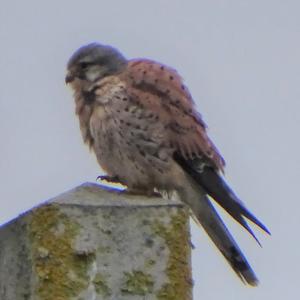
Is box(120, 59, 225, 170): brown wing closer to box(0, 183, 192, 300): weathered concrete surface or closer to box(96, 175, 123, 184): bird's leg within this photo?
box(96, 175, 123, 184): bird's leg

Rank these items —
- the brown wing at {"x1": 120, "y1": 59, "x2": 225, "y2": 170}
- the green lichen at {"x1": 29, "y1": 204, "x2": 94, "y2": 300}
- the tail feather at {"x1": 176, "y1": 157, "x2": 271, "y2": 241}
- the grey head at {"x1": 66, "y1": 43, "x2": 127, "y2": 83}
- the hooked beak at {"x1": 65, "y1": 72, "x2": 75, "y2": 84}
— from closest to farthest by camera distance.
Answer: the green lichen at {"x1": 29, "y1": 204, "x2": 94, "y2": 300} < the tail feather at {"x1": 176, "y1": 157, "x2": 271, "y2": 241} < the brown wing at {"x1": 120, "y1": 59, "x2": 225, "y2": 170} < the grey head at {"x1": 66, "y1": 43, "x2": 127, "y2": 83} < the hooked beak at {"x1": 65, "y1": 72, "x2": 75, "y2": 84}

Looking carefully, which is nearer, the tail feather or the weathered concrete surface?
the weathered concrete surface

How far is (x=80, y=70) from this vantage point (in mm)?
7086

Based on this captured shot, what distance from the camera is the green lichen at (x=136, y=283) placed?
305 cm

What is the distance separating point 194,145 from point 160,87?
452 mm

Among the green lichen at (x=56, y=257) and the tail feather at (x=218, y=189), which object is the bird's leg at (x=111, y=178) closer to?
the tail feather at (x=218, y=189)

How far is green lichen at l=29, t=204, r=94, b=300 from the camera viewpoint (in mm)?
→ 2996

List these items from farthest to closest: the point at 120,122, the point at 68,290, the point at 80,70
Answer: the point at 80,70, the point at 120,122, the point at 68,290

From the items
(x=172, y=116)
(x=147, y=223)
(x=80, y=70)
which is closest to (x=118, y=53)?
(x=80, y=70)

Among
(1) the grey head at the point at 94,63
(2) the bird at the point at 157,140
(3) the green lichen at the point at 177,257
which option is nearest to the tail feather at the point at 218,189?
(2) the bird at the point at 157,140

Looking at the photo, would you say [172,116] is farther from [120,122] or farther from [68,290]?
[68,290]

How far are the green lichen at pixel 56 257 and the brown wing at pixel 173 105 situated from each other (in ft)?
10.9

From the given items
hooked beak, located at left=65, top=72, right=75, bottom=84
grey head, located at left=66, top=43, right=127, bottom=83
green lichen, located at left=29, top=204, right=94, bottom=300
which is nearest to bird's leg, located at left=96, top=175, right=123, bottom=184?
grey head, located at left=66, top=43, right=127, bottom=83

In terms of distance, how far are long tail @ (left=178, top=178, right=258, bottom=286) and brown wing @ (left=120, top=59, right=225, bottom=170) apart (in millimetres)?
208
